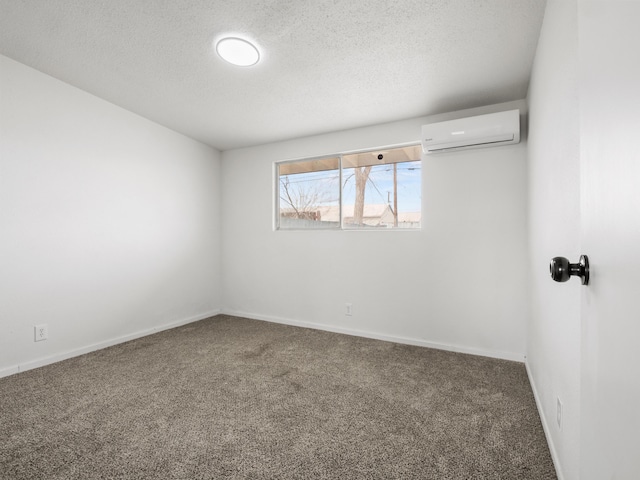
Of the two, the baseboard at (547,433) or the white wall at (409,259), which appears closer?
the baseboard at (547,433)

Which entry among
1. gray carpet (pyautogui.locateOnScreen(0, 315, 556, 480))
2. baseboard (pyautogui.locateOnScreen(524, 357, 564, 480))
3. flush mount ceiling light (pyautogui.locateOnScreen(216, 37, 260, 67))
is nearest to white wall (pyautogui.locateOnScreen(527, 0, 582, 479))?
baseboard (pyautogui.locateOnScreen(524, 357, 564, 480))

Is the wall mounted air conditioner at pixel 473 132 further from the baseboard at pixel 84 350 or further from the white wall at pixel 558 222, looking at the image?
the baseboard at pixel 84 350

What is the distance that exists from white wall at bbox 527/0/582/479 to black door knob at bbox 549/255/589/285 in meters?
0.49

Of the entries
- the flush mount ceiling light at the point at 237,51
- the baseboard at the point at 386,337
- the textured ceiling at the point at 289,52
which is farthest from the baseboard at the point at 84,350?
the flush mount ceiling light at the point at 237,51

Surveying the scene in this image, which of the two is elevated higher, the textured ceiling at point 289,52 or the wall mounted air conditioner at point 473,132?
the textured ceiling at point 289,52

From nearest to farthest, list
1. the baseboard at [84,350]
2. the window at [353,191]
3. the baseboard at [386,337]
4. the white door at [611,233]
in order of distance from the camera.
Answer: the white door at [611,233] < the baseboard at [84,350] < the baseboard at [386,337] < the window at [353,191]

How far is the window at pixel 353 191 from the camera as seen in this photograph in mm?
3382

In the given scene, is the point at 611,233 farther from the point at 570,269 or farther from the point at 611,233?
the point at 570,269

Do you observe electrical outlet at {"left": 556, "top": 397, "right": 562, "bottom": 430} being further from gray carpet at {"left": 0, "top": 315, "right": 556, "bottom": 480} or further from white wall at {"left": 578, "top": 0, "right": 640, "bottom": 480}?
white wall at {"left": 578, "top": 0, "right": 640, "bottom": 480}

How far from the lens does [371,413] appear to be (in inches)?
74.5

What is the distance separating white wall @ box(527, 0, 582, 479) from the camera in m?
1.17

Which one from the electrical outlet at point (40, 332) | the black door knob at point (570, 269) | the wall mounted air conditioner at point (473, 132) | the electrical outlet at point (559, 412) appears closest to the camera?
the black door knob at point (570, 269)

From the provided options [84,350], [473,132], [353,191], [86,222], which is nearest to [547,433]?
[473,132]

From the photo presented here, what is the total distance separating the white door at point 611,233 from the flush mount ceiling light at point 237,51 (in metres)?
1.96
